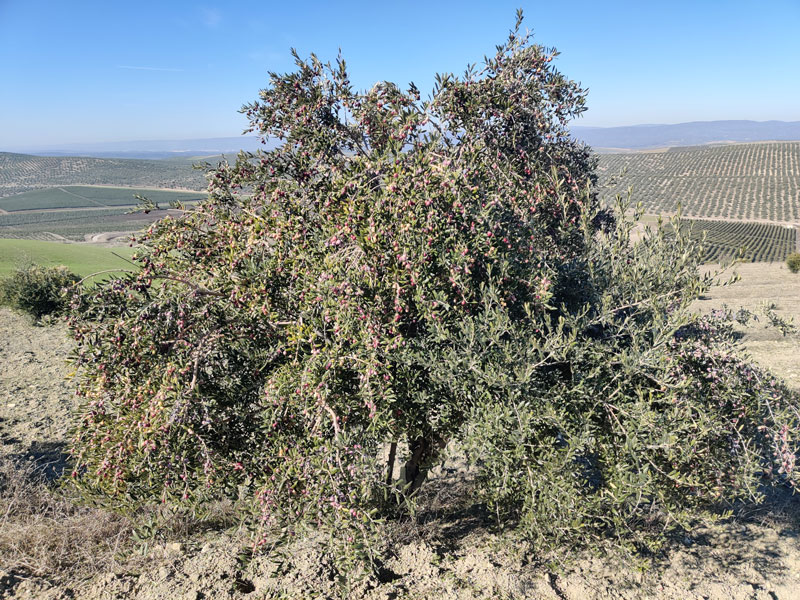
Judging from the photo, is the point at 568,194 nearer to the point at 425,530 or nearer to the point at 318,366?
the point at 318,366

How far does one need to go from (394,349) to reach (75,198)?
17387 centimetres

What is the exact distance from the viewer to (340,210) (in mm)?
5359

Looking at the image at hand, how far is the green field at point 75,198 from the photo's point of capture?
134900 millimetres

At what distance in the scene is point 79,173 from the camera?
600 feet

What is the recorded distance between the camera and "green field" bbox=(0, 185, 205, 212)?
443ft

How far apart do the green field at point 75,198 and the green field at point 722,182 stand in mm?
116178

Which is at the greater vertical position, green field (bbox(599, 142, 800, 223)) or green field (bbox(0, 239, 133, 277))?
green field (bbox(599, 142, 800, 223))

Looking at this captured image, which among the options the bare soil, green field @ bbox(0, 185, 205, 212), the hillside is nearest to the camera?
the bare soil

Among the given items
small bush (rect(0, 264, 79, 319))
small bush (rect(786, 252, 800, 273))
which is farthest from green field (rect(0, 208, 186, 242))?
small bush (rect(786, 252, 800, 273))

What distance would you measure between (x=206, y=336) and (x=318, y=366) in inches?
52.7

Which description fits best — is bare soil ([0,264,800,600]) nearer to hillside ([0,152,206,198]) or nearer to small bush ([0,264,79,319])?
small bush ([0,264,79,319])

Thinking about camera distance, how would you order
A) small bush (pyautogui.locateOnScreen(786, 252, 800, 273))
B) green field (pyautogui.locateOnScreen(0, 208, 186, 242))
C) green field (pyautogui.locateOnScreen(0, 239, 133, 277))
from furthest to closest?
green field (pyautogui.locateOnScreen(0, 208, 186, 242)) → green field (pyautogui.locateOnScreen(0, 239, 133, 277)) → small bush (pyautogui.locateOnScreen(786, 252, 800, 273))

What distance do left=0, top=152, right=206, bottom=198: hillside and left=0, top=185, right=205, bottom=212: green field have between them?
27.4 ft

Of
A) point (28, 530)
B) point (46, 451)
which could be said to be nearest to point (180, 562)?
point (28, 530)
